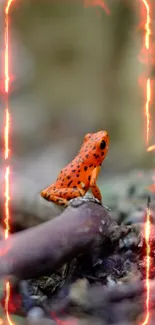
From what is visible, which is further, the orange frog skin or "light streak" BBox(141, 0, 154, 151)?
"light streak" BBox(141, 0, 154, 151)

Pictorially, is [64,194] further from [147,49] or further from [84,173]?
[147,49]

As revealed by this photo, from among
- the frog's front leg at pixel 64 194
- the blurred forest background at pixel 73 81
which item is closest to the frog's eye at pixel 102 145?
the frog's front leg at pixel 64 194

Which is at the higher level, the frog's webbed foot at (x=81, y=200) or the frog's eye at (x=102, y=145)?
the frog's eye at (x=102, y=145)

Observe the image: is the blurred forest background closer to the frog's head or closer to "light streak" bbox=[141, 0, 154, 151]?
"light streak" bbox=[141, 0, 154, 151]

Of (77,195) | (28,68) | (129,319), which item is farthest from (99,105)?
(129,319)

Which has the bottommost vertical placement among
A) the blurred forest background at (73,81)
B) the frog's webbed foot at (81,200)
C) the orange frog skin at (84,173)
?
the frog's webbed foot at (81,200)

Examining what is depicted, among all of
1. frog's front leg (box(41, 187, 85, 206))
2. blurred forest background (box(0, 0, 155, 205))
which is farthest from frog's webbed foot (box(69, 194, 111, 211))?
blurred forest background (box(0, 0, 155, 205))

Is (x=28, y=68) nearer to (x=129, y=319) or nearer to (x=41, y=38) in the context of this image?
(x=41, y=38)

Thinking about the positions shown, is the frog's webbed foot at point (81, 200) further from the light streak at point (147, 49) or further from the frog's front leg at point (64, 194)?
the light streak at point (147, 49)
